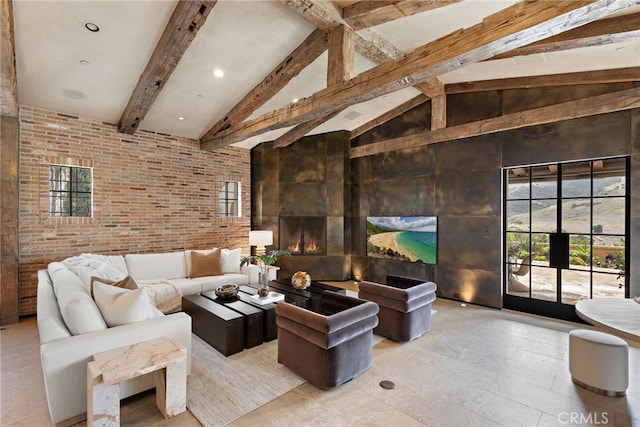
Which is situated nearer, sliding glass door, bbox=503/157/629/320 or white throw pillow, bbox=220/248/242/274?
sliding glass door, bbox=503/157/629/320

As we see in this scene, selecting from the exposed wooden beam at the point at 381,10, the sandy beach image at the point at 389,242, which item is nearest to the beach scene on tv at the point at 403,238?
the sandy beach image at the point at 389,242

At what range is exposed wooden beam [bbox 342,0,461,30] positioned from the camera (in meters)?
2.86

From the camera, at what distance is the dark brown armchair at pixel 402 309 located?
348 cm

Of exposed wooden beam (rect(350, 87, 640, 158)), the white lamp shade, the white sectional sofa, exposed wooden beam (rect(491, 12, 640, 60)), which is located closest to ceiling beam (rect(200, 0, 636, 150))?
exposed wooden beam (rect(491, 12, 640, 60))

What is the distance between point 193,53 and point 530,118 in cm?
478

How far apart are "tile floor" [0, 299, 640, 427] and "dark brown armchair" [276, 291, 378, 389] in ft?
0.43

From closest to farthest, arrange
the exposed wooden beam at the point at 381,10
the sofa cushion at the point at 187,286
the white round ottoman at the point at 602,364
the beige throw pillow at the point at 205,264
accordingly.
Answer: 1. the white round ottoman at the point at 602,364
2. the exposed wooden beam at the point at 381,10
3. the sofa cushion at the point at 187,286
4. the beige throw pillow at the point at 205,264

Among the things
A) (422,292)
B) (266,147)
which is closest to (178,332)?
(422,292)

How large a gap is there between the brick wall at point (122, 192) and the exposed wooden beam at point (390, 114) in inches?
105

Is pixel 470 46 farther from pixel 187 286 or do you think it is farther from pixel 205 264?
pixel 205 264

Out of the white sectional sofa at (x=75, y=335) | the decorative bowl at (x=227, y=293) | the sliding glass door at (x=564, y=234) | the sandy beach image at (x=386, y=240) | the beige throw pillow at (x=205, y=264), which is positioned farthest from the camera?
the sandy beach image at (x=386, y=240)

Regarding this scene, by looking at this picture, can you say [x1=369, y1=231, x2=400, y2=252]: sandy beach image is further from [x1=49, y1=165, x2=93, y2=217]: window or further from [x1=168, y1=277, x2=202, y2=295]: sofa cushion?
[x1=49, y1=165, x2=93, y2=217]: window

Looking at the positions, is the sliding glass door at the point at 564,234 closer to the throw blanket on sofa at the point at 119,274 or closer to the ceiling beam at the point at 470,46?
the ceiling beam at the point at 470,46

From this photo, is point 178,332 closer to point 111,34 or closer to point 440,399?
point 440,399
